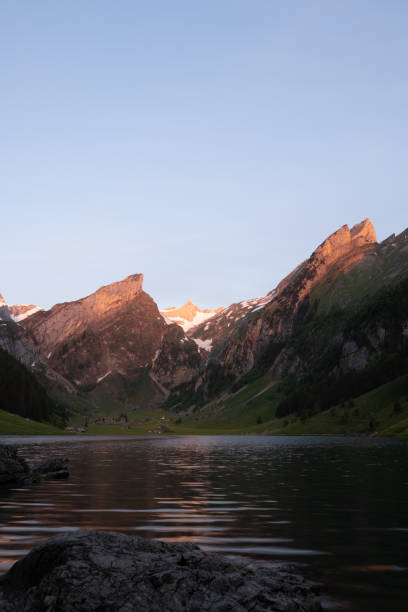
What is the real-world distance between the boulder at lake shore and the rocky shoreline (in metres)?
34.0

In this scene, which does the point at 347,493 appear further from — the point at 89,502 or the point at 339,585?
the point at 339,585

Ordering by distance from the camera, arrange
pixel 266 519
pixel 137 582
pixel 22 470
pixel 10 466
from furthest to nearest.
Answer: pixel 22 470
pixel 10 466
pixel 266 519
pixel 137 582

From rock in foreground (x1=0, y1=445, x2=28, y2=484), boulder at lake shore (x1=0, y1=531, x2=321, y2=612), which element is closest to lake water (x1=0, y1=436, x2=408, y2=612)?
boulder at lake shore (x1=0, y1=531, x2=321, y2=612)

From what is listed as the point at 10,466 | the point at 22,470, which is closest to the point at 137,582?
the point at 10,466

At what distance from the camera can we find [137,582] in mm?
11023

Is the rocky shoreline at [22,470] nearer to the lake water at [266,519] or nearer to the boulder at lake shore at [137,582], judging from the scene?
the lake water at [266,519]

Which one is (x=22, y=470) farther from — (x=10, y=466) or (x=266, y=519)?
(x=266, y=519)

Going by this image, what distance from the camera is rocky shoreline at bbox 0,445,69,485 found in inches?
1785

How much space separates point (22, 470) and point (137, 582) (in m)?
42.6

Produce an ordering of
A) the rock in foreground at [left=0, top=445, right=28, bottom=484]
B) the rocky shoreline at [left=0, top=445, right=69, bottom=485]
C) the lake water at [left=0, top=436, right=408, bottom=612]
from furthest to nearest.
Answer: the rock in foreground at [left=0, top=445, right=28, bottom=484] < the rocky shoreline at [left=0, top=445, right=69, bottom=485] < the lake water at [left=0, top=436, right=408, bottom=612]

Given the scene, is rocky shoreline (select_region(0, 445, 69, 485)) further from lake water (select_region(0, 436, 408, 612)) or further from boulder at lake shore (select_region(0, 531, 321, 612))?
boulder at lake shore (select_region(0, 531, 321, 612))

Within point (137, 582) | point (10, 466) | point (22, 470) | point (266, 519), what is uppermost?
point (137, 582)

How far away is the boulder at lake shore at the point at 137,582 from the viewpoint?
10492mm

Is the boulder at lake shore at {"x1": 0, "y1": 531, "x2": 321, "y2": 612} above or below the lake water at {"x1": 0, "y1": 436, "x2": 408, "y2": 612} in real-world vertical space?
above
